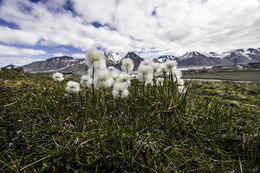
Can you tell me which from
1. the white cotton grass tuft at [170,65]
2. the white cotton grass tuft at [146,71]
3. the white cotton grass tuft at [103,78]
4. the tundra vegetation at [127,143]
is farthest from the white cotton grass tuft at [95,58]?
the white cotton grass tuft at [170,65]

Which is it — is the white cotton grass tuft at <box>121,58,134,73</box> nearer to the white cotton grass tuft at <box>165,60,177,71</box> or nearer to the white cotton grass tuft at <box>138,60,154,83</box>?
the white cotton grass tuft at <box>138,60,154,83</box>

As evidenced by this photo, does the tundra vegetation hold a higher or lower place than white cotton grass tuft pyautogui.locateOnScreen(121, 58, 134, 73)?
lower

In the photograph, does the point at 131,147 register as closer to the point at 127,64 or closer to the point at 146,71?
the point at 146,71

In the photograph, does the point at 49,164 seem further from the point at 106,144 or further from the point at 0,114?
the point at 0,114

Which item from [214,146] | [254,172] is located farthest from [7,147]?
[254,172]

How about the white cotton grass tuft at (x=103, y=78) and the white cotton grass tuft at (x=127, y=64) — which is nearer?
the white cotton grass tuft at (x=103, y=78)

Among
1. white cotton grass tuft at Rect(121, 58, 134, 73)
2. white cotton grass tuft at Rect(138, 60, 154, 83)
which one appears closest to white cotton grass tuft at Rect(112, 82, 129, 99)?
white cotton grass tuft at Rect(138, 60, 154, 83)

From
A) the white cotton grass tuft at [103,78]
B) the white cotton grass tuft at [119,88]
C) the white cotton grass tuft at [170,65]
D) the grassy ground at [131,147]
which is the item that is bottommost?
the grassy ground at [131,147]

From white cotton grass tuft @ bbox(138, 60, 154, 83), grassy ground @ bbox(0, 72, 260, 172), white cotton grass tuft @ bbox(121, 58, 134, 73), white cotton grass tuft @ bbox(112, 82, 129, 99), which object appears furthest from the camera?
white cotton grass tuft @ bbox(121, 58, 134, 73)

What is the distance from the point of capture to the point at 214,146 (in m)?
1.42

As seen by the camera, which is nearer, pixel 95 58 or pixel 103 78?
pixel 95 58

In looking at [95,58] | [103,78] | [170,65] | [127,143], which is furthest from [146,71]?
[127,143]

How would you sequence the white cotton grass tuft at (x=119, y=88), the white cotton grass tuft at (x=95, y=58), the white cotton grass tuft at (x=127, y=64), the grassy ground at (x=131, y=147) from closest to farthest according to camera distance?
the grassy ground at (x=131, y=147) → the white cotton grass tuft at (x=95, y=58) → the white cotton grass tuft at (x=119, y=88) → the white cotton grass tuft at (x=127, y=64)

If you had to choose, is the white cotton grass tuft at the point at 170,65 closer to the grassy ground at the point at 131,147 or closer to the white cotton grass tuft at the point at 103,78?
the grassy ground at the point at 131,147
